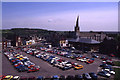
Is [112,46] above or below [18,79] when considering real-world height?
above

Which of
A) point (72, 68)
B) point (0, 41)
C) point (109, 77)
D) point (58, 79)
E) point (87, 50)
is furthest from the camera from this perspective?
point (0, 41)

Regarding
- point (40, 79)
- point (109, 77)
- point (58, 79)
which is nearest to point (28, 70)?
point (40, 79)

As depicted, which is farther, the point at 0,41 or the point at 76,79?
the point at 0,41

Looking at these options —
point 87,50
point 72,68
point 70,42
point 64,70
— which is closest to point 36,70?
point 64,70

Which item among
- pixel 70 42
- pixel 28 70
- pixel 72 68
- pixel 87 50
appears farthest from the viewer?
pixel 70 42

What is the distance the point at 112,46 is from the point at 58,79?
2398 centimetres

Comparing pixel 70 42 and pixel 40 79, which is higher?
pixel 70 42

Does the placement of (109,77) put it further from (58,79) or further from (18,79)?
(18,79)

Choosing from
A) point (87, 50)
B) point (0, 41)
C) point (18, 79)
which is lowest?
point (18, 79)

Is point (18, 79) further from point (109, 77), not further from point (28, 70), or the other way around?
point (109, 77)

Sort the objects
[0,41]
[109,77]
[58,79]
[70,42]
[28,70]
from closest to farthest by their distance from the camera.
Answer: [58,79]
[109,77]
[28,70]
[0,41]
[70,42]

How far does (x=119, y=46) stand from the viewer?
101 feet

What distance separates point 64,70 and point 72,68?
77.7 inches

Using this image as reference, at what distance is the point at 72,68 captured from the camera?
66.8ft
